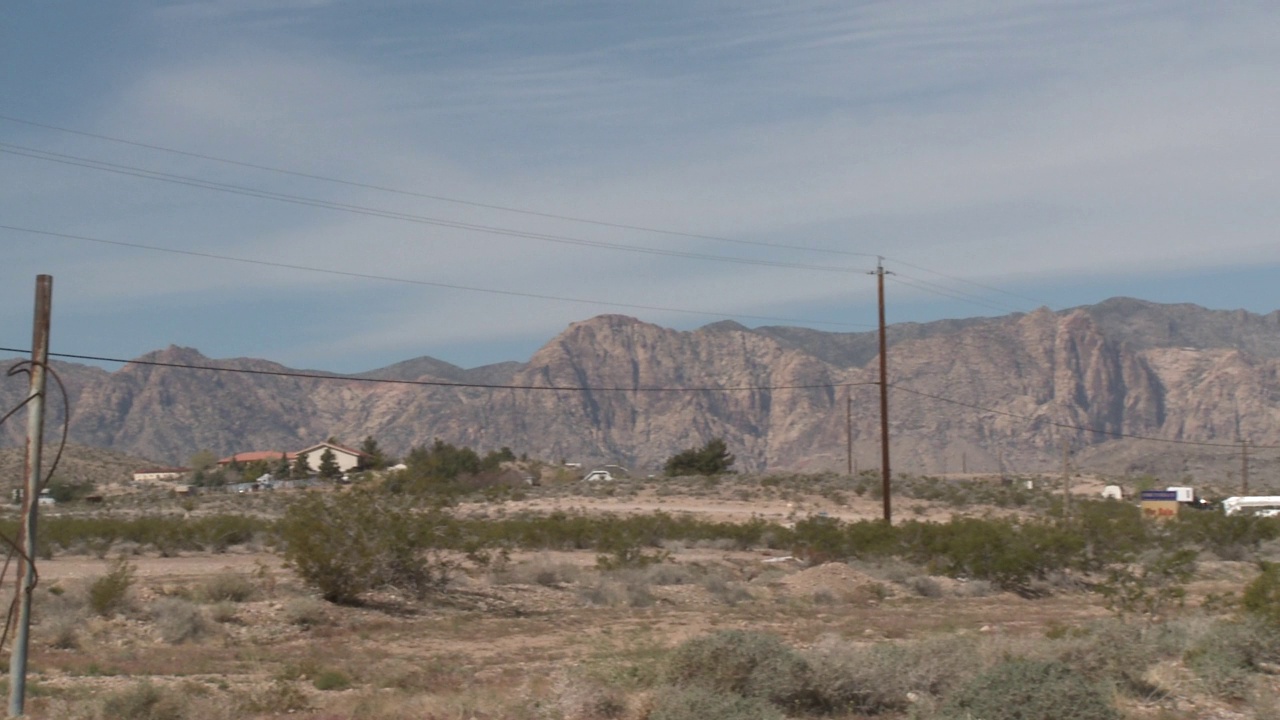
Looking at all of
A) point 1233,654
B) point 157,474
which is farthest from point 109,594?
point 157,474

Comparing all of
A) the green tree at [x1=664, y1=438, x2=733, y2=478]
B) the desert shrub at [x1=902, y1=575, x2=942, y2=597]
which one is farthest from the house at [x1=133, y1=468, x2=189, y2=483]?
the desert shrub at [x1=902, y1=575, x2=942, y2=597]

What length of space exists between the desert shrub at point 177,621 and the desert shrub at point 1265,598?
1891 cm

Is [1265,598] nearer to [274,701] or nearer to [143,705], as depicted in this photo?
[274,701]

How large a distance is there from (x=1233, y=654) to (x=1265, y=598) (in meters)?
3.88

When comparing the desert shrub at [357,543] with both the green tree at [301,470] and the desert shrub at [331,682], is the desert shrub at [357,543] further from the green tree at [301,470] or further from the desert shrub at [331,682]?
the green tree at [301,470]

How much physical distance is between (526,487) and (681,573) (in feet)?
172

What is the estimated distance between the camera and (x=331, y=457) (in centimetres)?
11938

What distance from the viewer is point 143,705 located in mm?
15078

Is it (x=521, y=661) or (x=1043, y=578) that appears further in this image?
(x=1043, y=578)

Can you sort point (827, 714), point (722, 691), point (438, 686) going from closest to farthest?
point (722, 691) < point (827, 714) < point (438, 686)

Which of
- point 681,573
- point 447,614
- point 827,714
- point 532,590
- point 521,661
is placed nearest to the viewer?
point 827,714

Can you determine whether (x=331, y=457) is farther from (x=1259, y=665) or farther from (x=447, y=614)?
(x=1259, y=665)

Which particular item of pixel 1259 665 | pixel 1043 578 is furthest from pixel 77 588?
pixel 1043 578

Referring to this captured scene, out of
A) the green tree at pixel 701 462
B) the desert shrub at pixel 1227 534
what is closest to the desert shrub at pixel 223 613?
the desert shrub at pixel 1227 534
